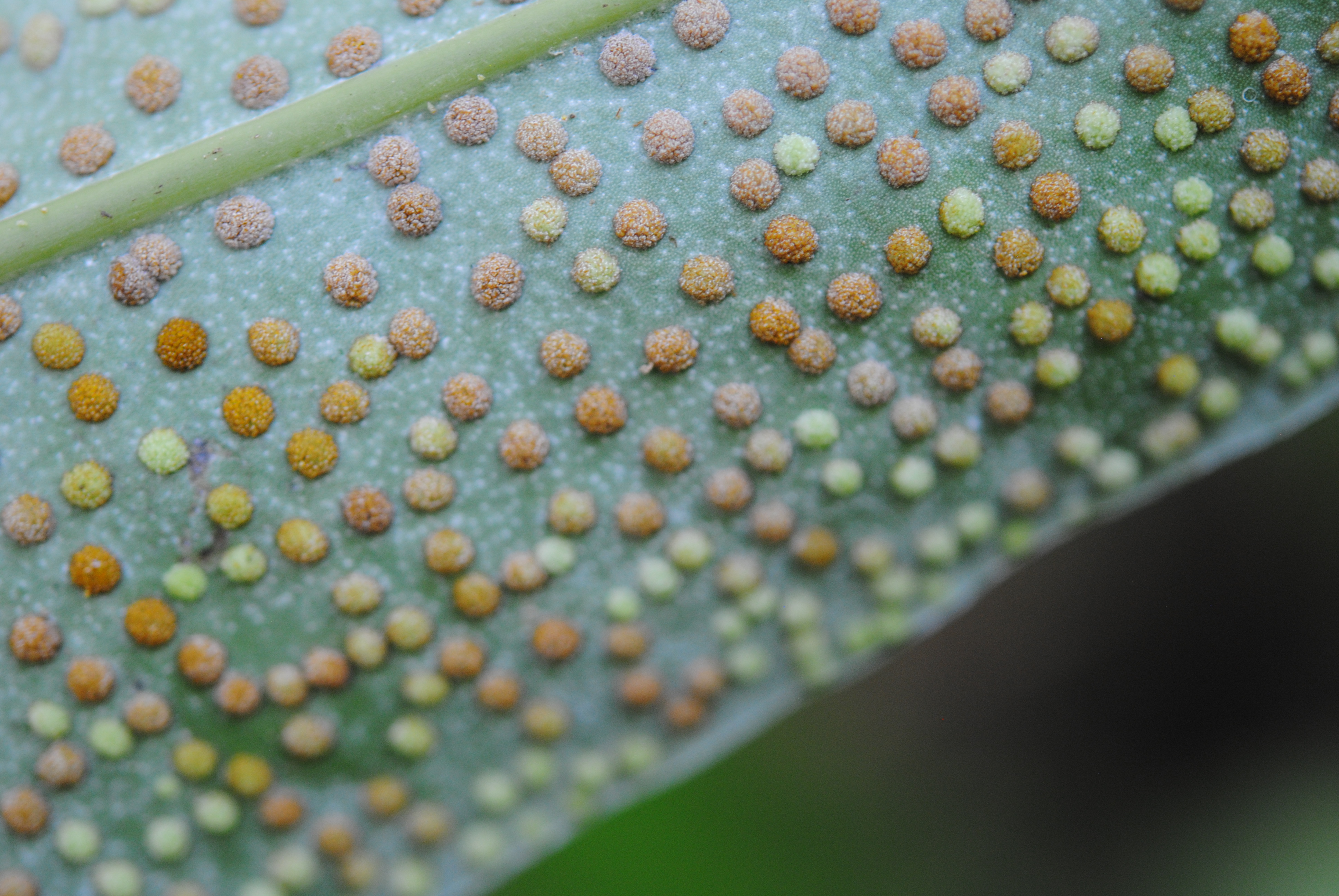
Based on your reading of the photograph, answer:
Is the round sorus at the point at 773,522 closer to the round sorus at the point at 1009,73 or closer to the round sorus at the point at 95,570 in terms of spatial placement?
the round sorus at the point at 1009,73

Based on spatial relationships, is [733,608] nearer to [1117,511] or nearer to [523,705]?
[523,705]

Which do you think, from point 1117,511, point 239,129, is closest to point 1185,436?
point 1117,511

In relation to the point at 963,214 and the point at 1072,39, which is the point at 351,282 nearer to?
the point at 963,214

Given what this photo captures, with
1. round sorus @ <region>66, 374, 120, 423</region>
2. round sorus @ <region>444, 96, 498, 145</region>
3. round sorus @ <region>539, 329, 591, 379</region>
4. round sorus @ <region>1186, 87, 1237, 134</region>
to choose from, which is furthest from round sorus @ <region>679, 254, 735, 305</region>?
round sorus @ <region>66, 374, 120, 423</region>

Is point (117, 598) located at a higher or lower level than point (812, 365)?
lower

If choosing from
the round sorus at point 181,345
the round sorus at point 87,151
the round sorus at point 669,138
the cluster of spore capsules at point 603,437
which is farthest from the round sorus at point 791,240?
the round sorus at point 87,151

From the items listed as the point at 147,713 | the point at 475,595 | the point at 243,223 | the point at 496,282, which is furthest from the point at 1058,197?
the point at 147,713
